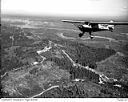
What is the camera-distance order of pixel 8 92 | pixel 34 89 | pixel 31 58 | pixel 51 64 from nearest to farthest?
pixel 8 92, pixel 34 89, pixel 51 64, pixel 31 58

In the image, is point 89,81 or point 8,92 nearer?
point 8,92

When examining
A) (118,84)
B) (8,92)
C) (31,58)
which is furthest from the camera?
(31,58)

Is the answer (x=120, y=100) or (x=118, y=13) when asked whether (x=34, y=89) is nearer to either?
(x=120, y=100)

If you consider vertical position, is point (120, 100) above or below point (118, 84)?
above

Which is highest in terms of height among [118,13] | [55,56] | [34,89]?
[118,13]

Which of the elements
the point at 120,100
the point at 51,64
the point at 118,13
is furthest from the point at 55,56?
the point at 120,100

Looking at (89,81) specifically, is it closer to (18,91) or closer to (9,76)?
(18,91)
